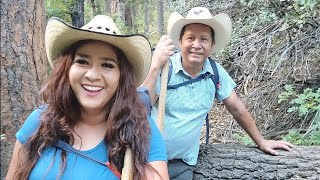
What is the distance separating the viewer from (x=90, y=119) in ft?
7.85

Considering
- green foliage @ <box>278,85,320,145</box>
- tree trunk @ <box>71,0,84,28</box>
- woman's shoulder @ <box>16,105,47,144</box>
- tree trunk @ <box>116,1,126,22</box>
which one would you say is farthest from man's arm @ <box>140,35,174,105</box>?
tree trunk @ <box>116,1,126,22</box>

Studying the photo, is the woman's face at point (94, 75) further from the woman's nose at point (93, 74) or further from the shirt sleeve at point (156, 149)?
the shirt sleeve at point (156, 149)

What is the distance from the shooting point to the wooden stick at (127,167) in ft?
7.09

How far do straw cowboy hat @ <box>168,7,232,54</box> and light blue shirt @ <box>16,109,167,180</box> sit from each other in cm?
158

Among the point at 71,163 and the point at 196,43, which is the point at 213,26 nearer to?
the point at 196,43

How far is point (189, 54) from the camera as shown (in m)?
3.55

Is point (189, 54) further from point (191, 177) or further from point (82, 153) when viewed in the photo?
point (82, 153)

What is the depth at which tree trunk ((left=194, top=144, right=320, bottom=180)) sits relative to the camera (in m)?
3.79

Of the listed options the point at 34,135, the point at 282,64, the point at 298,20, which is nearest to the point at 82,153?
the point at 34,135

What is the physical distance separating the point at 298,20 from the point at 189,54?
2507mm

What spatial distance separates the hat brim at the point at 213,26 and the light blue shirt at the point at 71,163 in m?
1.59

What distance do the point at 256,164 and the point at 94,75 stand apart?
2.16 meters

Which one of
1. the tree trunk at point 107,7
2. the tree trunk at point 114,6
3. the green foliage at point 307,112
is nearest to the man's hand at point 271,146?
the green foliage at point 307,112

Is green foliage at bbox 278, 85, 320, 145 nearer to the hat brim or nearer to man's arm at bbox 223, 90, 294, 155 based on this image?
man's arm at bbox 223, 90, 294, 155
